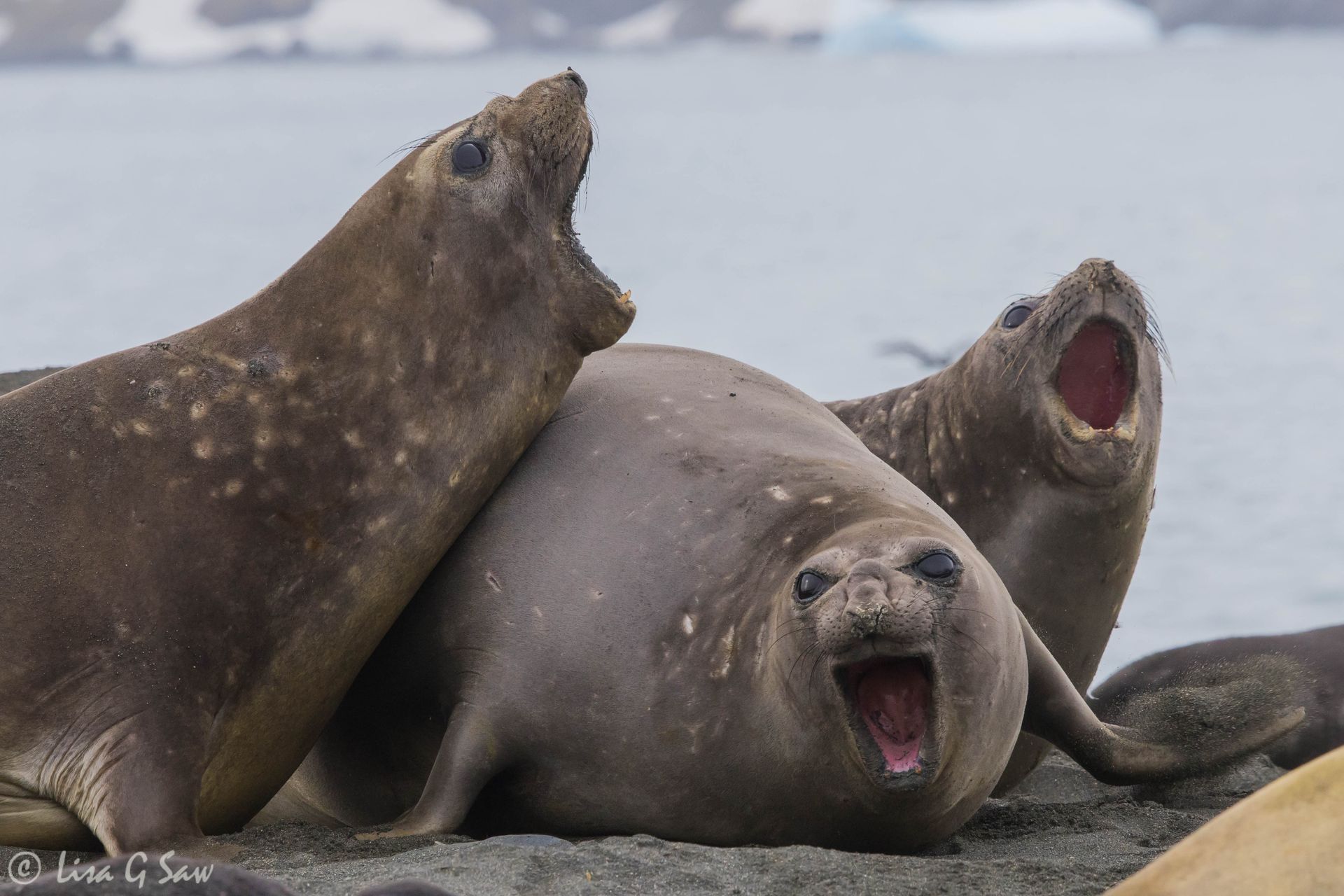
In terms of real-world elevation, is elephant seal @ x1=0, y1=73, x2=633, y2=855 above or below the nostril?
below

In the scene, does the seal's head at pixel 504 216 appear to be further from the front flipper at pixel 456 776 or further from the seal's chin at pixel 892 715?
the seal's chin at pixel 892 715

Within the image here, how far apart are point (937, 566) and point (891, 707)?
0.88 feet

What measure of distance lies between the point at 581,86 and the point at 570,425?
32.6 inches

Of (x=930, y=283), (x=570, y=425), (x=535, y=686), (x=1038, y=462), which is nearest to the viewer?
(x=535, y=686)

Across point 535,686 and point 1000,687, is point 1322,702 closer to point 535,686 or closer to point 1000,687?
point 1000,687

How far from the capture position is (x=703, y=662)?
3.10m

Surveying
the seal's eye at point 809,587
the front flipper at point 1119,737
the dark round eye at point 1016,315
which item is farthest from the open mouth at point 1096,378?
the seal's eye at point 809,587

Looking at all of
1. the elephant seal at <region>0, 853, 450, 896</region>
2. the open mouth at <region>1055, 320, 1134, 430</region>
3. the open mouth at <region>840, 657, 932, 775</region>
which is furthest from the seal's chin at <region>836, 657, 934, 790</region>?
the open mouth at <region>1055, 320, 1134, 430</region>

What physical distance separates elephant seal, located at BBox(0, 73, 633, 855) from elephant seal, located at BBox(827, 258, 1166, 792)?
120 cm

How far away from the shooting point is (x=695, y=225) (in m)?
22.3

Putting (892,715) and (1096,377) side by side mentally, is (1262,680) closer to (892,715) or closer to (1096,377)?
(1096,377)

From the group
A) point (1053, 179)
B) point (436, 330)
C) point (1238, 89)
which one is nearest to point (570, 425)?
point (436, 330)

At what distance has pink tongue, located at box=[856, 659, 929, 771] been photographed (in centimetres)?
277

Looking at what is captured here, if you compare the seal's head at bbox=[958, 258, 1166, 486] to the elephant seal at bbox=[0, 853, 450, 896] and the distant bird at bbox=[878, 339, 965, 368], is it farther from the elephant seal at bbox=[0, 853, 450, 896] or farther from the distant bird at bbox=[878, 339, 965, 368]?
the distant bird at bbox=[878, 339, 965, 368]
